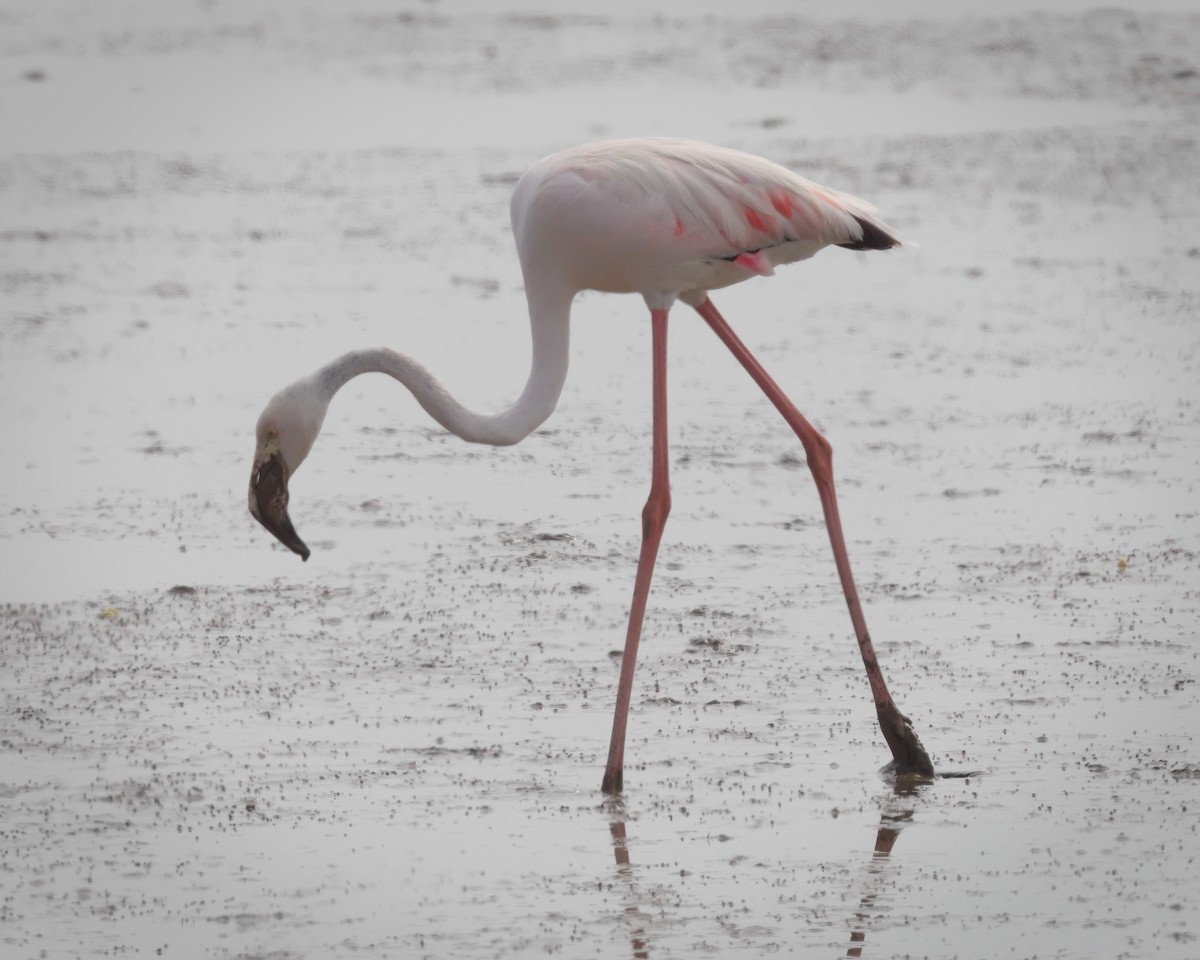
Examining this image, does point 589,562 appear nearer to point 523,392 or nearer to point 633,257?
point 523,392

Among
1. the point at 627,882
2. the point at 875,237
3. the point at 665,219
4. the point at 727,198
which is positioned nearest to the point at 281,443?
the point at 665,219

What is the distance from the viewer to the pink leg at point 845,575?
542 centimetres

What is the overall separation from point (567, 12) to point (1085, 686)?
45.2ft

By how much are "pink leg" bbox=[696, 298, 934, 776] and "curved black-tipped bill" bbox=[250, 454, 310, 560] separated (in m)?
1.37

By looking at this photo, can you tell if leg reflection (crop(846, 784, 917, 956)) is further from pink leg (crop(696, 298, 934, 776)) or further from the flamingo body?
the flamingo body

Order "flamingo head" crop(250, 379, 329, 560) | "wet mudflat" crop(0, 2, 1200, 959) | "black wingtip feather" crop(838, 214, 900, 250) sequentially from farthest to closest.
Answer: "black wingtip feather" crop(838, 214, 900, 250), "flamingo head" crop(250, 379, 329, 560), "wet mudflat" crop(0, 2, 1200, 959)

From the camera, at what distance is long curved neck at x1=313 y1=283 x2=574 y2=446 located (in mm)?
5676

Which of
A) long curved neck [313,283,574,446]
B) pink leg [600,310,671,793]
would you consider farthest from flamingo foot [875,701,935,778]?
long curved neck [313,283,574,446]

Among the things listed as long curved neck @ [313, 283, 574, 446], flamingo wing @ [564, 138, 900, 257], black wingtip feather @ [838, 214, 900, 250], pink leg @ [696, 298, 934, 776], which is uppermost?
flamingo wing @ [564, 138, 900, 257]

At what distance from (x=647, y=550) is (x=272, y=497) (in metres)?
1.08

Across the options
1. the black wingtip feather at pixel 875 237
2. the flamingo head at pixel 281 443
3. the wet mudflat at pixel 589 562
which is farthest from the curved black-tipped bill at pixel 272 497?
the black wingtip feather at pixel 875 237

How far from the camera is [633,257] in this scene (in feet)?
19.0

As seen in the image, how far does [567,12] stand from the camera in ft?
61.4

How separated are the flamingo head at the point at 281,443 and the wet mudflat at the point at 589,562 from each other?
2.34 feet
